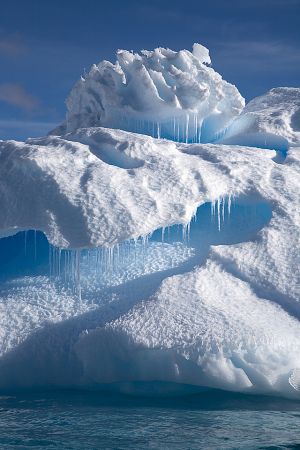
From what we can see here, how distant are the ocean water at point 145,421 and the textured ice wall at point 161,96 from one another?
265 inches

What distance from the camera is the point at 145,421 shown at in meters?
7.43

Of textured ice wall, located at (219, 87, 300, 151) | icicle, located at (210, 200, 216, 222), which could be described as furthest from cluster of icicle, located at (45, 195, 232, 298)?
textured ice wall, located at (219, 87, 300, 151)

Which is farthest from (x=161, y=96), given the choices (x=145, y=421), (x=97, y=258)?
(x=145, y=421)

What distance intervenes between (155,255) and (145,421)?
A: 147 inches

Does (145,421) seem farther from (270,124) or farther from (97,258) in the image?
(270,124)

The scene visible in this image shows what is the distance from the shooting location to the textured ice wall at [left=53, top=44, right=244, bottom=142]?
13.3 metres

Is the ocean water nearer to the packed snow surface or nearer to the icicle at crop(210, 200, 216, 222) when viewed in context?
the packed snow surface

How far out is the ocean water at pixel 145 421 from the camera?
672 centimetres

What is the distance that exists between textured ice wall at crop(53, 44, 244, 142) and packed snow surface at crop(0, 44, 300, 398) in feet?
0.21

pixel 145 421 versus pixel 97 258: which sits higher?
pixel 97 258

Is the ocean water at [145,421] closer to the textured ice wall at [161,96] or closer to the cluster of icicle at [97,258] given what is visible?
the cluster of icicle at [97,258]

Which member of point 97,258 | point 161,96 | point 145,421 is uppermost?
point 161,96

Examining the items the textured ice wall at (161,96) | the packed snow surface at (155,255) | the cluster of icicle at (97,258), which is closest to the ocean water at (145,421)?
the packed snow surface at (155,255)

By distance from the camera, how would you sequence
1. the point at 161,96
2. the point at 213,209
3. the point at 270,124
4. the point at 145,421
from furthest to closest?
1. the point at 161,96
2. the point at 270,124
3. the point at 213,209
4. the point at 145,421
